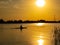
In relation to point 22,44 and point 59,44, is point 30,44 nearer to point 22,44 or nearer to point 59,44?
point 22,44

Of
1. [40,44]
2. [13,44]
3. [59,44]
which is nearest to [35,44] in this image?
[40,44]

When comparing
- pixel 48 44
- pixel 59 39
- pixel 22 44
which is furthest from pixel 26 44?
pixel 59 39

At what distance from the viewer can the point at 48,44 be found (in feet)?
76.3

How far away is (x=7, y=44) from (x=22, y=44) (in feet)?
4.19

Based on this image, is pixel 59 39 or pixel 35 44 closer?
pixel 59 39

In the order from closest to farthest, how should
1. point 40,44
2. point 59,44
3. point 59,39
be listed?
1. point 59,44
2. point 59,39
3. point 40,44

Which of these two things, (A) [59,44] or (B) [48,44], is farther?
(B) [48,44]

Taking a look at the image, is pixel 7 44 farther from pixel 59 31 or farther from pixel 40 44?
pixel 59 31

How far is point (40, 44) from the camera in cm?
2312

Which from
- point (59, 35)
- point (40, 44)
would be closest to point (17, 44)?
point (40, 44)

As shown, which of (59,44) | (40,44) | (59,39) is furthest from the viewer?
(40,44)

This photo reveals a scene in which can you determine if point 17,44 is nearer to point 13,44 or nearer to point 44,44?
point 13,44

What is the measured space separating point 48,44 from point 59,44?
131 inches

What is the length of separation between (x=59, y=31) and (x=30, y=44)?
273 centimetres
